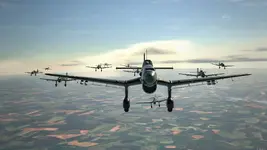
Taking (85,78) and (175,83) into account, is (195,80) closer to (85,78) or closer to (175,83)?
(175,83)

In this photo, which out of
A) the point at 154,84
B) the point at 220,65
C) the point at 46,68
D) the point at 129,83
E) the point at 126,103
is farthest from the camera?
the point at 46,68

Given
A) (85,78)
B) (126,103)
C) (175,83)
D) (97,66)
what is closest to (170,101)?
(175,83)

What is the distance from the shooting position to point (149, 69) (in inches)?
975

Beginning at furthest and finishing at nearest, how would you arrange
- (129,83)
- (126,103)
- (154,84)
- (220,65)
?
1. (220,65)
2. (126,103)
3. (129,83)
4. (154,84)

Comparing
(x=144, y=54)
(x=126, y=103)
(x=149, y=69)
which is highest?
(x=144, y=54)

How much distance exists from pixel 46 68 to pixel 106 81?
15464 centimetres

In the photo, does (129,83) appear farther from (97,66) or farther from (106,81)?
(97,66)

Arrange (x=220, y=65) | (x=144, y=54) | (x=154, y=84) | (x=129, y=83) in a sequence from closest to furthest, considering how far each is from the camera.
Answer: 1. (x=154, y=84)
2. (x=129, y=83)
3. (x=144, y=54)
4. (x=220, y=65)

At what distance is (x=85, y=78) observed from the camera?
29.4 m

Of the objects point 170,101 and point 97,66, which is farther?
point 97,66

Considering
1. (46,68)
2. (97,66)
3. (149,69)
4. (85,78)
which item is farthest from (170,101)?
(46,68)

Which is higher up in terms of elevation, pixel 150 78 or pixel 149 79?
A: pixel 150 78

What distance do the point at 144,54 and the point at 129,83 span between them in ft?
28.6

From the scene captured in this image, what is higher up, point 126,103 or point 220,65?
point 220,65
